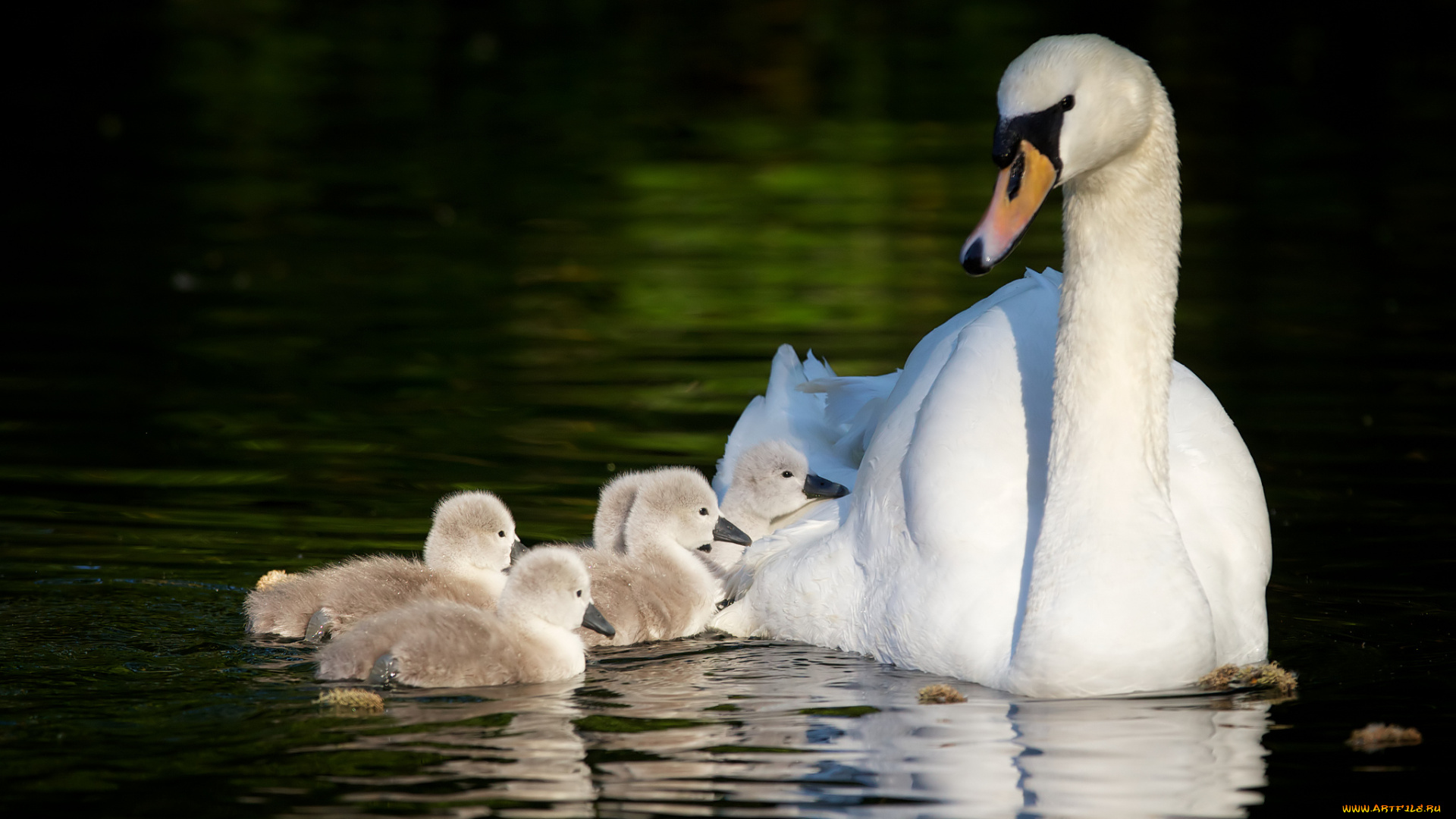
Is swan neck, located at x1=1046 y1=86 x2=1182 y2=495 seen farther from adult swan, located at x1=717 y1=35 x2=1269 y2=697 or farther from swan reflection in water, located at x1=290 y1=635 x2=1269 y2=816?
swan reflection in water, located at x1=290 y1=635 x2=1269 y2=816

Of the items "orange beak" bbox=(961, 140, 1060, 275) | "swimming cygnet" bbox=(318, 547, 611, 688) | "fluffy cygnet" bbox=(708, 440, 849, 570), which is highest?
"orange beak" bbox=(961, 140, 1060, 275)

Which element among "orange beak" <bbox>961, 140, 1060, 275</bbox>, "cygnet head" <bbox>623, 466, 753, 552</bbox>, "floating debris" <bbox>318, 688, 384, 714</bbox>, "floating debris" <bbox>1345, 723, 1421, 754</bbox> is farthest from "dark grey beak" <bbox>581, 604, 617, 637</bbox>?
"floating debris" <bbox>1345, 723, 1421, 754</bbox>

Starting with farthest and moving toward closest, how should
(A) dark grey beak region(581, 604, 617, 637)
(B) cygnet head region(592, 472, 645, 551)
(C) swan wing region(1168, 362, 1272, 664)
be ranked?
1. (B) cygnet head region(592, 472, 645, 551)
2. (A) dark grey beak region(581, 604, 617, 637)
3. (C) swan wing region(1168, 362, 1272, 664)

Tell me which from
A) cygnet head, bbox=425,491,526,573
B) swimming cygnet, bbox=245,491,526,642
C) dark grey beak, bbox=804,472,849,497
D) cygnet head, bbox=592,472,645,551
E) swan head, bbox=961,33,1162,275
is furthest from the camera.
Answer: dark grey beak, bbox=804,472,849,497

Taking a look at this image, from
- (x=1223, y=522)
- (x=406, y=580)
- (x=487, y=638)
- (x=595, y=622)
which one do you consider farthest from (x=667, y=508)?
(x=1223, y=522)

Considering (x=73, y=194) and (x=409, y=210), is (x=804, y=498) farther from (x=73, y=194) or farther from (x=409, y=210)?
(x=73, y=194)

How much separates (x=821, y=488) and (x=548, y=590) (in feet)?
6.07

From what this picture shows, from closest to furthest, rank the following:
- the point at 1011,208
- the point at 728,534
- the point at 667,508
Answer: the point at 1011,208 < the point at 667,508 < the point at 728,534

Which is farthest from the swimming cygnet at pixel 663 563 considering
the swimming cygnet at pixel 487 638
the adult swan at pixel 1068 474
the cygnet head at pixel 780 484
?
the swimming cygnet at pixel 487 638

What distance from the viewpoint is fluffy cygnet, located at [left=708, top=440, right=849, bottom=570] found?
845 cm

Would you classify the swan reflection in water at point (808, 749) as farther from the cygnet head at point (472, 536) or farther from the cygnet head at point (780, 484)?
the cygnet head at point (780, 484)

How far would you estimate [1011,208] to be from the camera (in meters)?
6.22

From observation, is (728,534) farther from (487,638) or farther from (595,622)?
(487,638)

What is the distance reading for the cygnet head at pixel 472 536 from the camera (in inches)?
299
